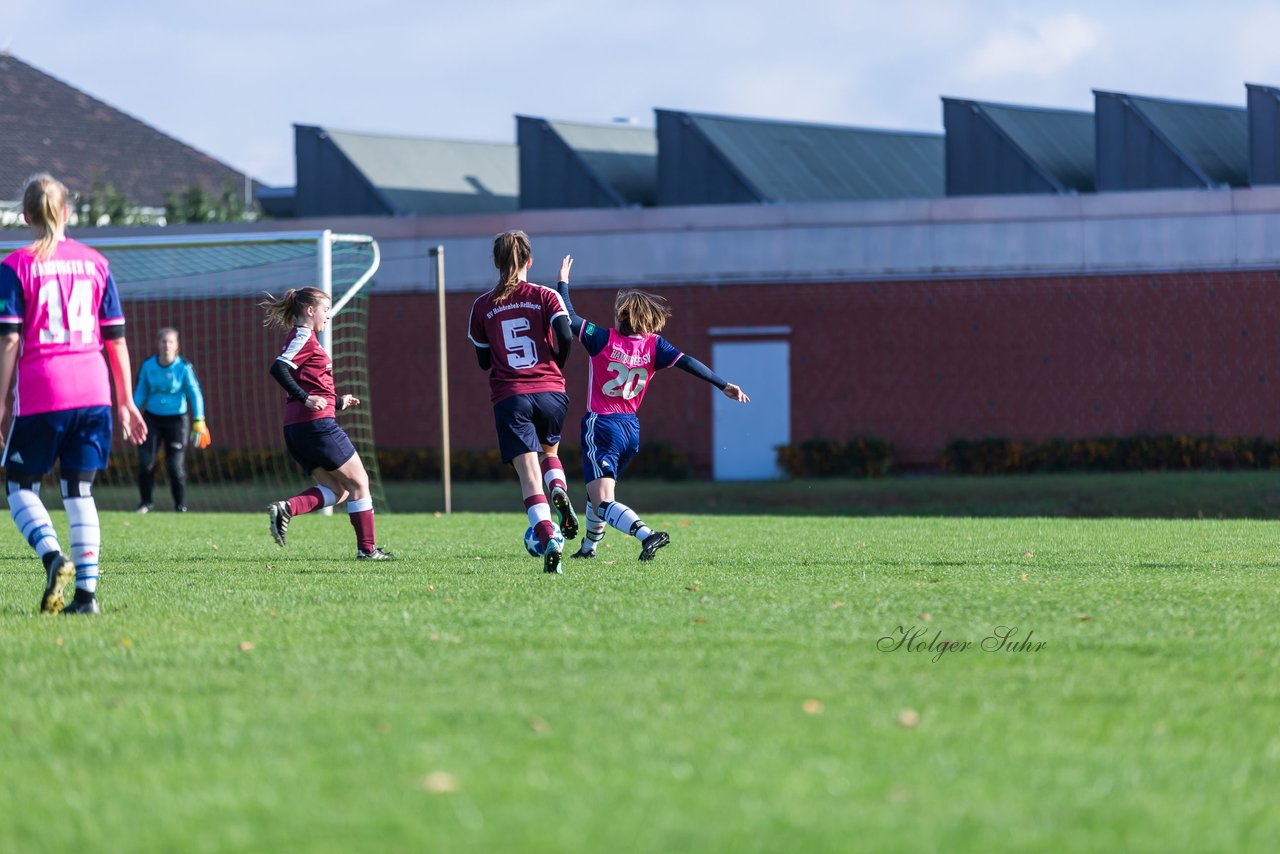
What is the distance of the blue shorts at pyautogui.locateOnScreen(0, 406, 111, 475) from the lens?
24.7 feet

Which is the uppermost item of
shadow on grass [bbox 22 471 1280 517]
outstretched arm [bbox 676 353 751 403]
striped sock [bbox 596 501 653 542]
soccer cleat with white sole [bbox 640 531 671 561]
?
outstretched arm [bbox 676 353 751 403]

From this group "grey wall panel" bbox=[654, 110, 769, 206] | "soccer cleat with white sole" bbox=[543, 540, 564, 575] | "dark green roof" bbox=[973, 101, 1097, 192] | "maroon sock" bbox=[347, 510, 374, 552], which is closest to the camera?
"soccer cleat with white sole" bbox=[543, 540, 564, 575]

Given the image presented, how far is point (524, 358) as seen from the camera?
10.0 meters

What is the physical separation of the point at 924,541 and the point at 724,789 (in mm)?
8273

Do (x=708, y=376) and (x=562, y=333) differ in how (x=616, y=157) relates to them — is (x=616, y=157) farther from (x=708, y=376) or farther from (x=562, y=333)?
(x=562, y=333)

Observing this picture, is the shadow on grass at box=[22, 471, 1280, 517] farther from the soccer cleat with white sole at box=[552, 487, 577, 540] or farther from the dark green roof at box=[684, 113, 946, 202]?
the soccer cleat with white sole at box=[552, 487, 577, 540]

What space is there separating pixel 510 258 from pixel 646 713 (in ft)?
17.3

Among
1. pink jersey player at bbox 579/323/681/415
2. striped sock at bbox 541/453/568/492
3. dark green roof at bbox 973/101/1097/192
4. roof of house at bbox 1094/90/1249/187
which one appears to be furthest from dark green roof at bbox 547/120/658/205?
striped sock at bbox 541/453/568/492

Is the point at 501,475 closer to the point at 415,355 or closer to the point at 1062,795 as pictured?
the point at 415,355

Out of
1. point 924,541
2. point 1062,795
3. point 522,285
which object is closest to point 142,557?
point 522,285

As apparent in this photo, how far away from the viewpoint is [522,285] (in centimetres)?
1005

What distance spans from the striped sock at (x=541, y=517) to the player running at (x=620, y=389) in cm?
50

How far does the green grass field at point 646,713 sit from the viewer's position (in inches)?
151

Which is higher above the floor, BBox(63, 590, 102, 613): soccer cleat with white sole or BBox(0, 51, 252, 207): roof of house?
BBox(0, 51, 252, 207): roof of house
